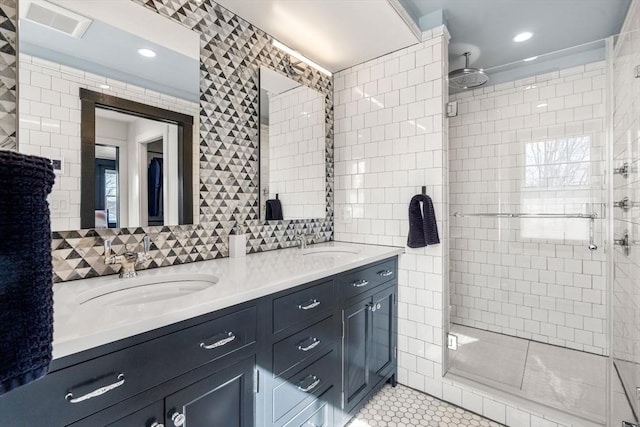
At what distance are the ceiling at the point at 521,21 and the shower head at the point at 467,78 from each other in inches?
7.8

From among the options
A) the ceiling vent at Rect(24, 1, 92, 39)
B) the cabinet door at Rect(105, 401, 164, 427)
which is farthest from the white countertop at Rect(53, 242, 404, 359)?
the ceiling vent at Rect(24, 1, 92, 39)

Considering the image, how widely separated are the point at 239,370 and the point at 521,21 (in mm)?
2643

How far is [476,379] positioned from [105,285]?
7.10 feet

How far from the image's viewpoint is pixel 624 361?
5.48 feet

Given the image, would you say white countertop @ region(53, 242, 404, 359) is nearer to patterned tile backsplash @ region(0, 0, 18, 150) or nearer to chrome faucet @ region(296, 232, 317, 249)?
chrome faucet @ region(296, 232, 317, 249)

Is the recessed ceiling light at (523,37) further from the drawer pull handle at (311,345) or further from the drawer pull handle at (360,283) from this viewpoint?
the drawer pull handle at (311,345)

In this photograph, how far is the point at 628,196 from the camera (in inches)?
63.2

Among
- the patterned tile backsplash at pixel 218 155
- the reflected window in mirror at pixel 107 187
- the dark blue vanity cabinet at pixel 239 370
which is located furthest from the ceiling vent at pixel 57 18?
the dark blue vanity cabinet at pixel 239 370

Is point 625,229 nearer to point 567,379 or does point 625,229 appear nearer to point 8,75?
point 567,379

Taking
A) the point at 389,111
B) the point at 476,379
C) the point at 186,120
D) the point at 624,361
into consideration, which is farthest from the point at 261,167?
the point at 624,361

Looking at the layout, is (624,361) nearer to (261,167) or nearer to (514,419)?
(514,419)

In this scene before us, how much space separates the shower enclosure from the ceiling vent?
2190mm

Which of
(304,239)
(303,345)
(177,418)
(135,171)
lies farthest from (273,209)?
(177,418)

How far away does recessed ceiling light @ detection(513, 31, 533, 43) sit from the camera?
2.18 metres
